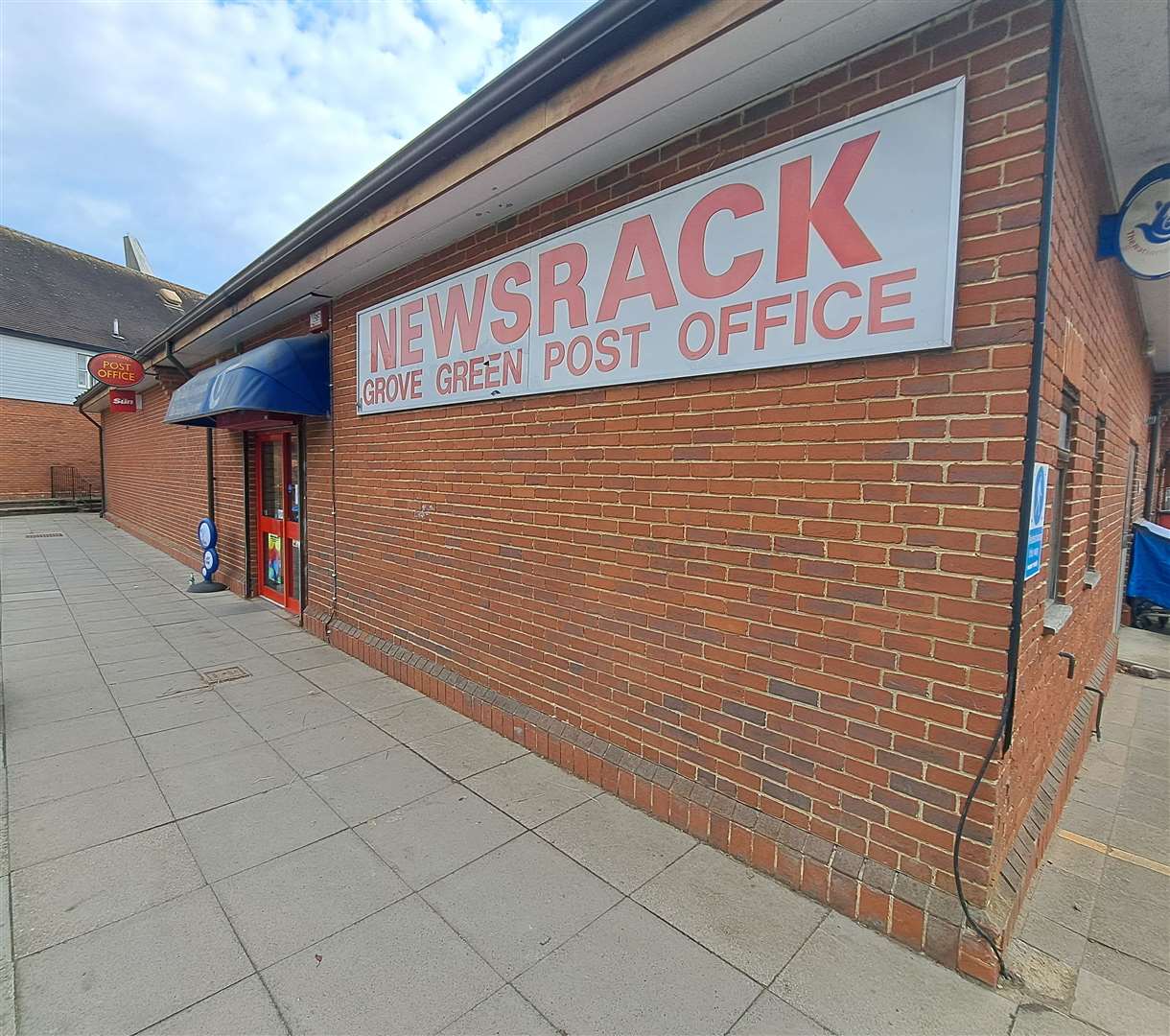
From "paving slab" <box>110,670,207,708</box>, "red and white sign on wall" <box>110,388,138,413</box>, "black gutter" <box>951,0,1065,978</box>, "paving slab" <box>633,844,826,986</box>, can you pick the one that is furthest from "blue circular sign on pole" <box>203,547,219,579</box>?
"black gutter" <box>951,0,1065,978</box>

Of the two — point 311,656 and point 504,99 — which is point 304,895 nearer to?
point 311,656

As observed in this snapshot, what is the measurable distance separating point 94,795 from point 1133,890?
5374 mm

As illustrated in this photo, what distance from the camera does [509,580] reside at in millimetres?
4094

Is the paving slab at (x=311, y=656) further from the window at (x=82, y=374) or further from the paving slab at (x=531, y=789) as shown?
the window at (x=82, y=374)

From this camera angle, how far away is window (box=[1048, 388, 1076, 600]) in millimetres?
3053

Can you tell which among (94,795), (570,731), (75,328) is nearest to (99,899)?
(94,795)

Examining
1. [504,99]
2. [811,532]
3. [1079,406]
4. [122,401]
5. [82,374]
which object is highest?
[82,374]

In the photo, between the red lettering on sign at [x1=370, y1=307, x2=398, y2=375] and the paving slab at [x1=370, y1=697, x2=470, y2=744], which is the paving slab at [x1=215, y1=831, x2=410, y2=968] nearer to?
the paving slab at [x1=370, y1=697, x2=470, y2=744]

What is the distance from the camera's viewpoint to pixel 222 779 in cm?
347

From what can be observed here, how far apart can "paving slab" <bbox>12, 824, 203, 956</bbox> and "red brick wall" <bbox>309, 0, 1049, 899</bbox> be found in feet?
6.69

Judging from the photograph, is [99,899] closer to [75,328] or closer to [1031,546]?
[1031,546]

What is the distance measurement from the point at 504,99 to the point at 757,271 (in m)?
1.65

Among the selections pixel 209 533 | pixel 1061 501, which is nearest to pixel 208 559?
pixel 209 533

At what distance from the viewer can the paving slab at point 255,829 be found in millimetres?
2756
